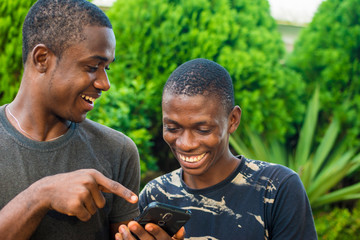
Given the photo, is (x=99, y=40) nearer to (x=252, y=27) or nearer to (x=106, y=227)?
(x=106, y=227)

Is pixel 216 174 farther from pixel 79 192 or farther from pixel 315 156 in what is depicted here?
pixel 315 156

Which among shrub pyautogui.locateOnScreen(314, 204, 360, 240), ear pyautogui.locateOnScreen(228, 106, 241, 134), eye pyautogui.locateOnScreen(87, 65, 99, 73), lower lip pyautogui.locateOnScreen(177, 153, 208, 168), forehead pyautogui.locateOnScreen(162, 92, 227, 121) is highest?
eye pyautogui.locateOnScreen(87, 65, 99, 73)

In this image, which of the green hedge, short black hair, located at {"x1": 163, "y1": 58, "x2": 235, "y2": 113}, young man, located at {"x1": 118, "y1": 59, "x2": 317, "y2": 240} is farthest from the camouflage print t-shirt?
the green hedge

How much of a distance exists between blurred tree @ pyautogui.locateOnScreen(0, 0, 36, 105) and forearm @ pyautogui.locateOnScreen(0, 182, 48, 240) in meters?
2.37

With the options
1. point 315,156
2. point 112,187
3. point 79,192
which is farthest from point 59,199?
point 315,156

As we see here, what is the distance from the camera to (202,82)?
2.59m

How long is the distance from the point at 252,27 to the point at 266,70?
680mm

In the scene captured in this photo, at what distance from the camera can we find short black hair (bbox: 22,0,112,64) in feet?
7.45

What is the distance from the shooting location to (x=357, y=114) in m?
6.30

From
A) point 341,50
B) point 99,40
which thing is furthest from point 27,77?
point 341,50

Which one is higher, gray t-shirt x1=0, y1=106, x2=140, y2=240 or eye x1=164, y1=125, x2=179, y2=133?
eye x1=164, y1=125, x2=179, y2=133

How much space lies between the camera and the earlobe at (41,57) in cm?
227

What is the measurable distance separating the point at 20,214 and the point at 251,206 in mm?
1268

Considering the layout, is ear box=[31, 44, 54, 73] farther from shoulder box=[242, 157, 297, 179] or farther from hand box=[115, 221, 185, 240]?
shoulder box=[242, 157, 297, 179]
